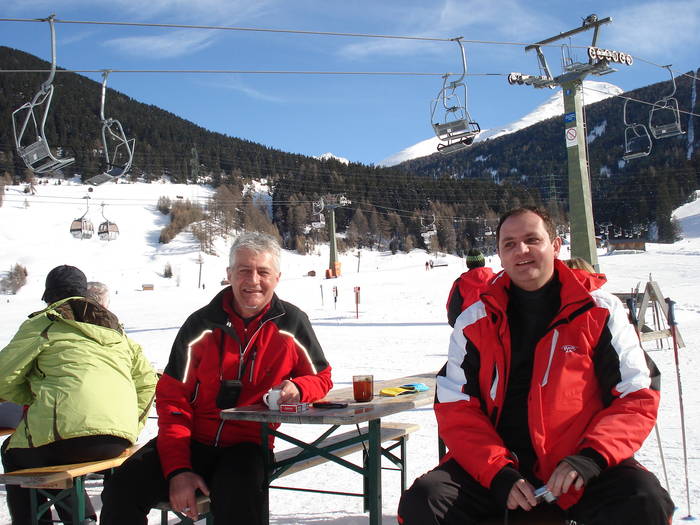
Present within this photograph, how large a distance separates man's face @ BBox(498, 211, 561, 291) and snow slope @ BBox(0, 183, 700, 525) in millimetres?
1622

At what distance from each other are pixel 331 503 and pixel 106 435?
5.09 feet

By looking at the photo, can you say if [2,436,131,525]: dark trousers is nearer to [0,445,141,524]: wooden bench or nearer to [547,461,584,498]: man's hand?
[0,445,141,524]: wooden bench

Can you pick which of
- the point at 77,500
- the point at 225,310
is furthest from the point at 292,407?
the point at 77,500

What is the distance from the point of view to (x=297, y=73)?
1248cm

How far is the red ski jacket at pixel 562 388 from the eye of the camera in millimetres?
2320

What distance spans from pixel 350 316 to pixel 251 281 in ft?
51.8

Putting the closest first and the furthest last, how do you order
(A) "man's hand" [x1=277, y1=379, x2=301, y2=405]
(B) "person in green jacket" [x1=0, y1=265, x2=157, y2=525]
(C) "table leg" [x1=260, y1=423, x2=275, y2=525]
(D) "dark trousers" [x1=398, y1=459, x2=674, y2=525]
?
A: (D) "dark trousers" [x1=398, y1=459, x2=674, y2=525] < (C) "table leg" [x1=260, y1=423, x2=275, y2=525] < (A) "man's hand" [x1=277, y1=379, x2=301, y2=405] < (B) "person in green jacket" [x1=0, y1=265, x2=157, y2=525]

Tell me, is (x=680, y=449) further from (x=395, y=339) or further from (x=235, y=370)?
(x=395, y=339)

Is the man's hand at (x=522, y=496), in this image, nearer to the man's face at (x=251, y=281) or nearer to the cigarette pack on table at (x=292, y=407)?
the cigarette pack on table at (x=292, y=407)

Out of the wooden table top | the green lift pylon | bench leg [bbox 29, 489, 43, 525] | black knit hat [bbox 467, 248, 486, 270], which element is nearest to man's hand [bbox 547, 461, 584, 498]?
the wooden table top

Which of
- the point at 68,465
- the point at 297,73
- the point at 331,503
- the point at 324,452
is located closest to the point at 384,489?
the point at 331,503

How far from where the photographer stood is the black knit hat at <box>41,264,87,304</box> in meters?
3.45

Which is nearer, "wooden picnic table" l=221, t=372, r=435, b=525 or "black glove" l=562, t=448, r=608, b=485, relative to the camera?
"black glove" l=562, t=448, r=608, b=485

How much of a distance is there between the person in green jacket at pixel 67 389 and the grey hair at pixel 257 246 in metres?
0.81
